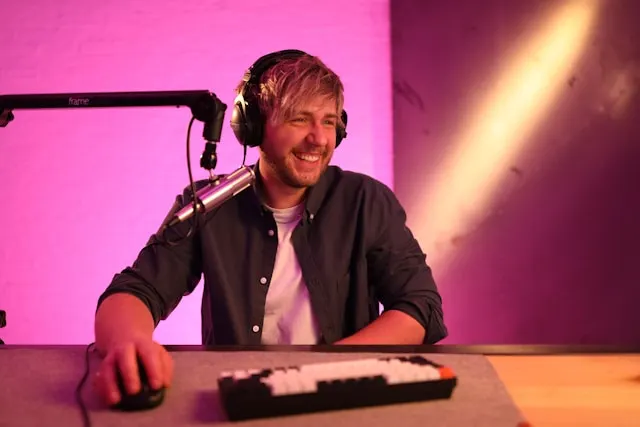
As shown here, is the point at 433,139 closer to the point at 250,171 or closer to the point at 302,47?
the point at 302,47

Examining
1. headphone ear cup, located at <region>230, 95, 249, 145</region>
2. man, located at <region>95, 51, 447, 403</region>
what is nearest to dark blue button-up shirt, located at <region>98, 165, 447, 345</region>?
man, located at <region>95, 51, 447, 403</region>

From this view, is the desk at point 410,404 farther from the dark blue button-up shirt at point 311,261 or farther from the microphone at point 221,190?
the dark blue button-up shirt at point 311,261

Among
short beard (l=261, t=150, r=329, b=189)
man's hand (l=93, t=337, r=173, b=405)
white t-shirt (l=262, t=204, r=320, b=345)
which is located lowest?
white t-shirt (l=262, t=204, r=320, b=345)

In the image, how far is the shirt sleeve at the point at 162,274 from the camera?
128 cm

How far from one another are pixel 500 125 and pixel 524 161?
0.15m

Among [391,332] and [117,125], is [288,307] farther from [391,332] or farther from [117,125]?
[117,125]

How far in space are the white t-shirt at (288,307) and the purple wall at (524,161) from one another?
94 centimetres

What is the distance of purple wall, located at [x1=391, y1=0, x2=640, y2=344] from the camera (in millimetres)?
2164

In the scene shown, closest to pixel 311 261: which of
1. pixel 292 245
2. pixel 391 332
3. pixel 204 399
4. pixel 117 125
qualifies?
pixel 292 245

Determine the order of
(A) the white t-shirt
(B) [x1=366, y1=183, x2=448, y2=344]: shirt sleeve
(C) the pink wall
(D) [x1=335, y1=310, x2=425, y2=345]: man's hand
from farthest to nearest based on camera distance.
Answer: (C) the pink wall → (A) the white t-shirt → (B) [x1=366, y1=183, x2=448, y2=344]: shirt sleeve → (D) [x1=335, y1=310, x2=425, y2=345]: man's hand

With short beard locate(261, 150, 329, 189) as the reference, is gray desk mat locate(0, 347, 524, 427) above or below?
below

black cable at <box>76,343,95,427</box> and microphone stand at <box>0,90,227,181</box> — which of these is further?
microphone stand at <box>0,90,227,181</box>

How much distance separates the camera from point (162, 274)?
1.38m

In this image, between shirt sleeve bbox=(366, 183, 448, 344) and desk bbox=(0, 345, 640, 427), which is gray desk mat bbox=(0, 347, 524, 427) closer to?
desk bbox=(0, 345, 640, 427)
